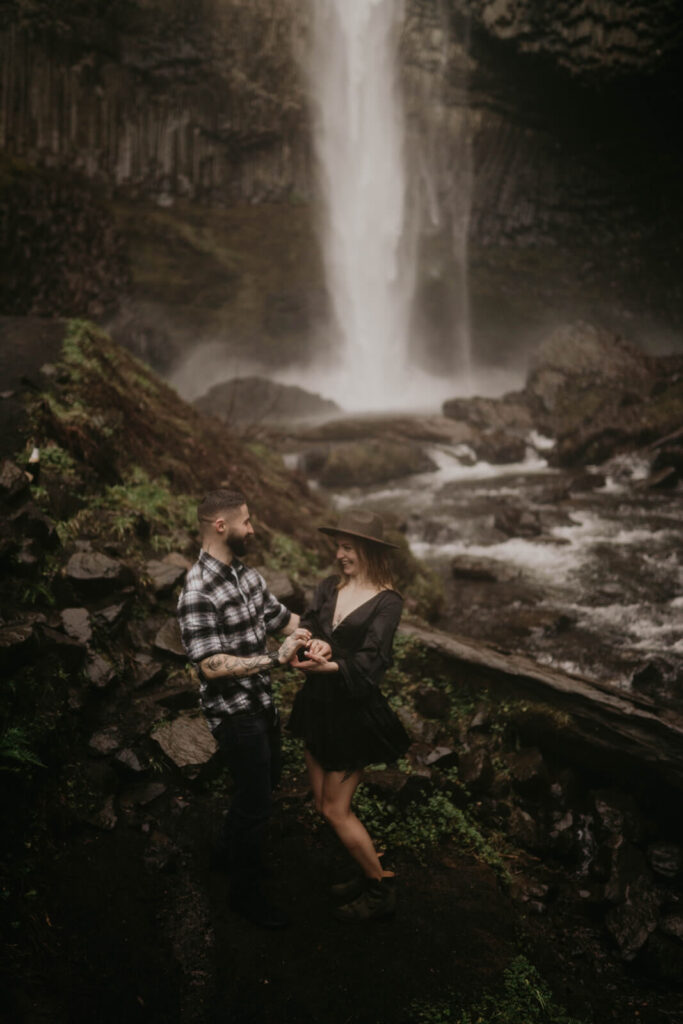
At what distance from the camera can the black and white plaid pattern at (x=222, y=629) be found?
2969mm

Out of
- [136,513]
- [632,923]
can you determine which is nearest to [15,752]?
[136,513]

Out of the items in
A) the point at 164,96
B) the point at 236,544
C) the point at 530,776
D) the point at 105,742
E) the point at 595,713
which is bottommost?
the point at 530,776

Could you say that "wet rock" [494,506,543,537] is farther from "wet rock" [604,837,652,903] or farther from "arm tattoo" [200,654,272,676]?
"arm tattoo" [200,654,272,676]

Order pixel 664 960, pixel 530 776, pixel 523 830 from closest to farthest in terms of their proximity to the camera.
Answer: pixel 664 960 < pixel 523 830 < pixel 530 776

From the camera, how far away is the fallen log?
14.3 feet

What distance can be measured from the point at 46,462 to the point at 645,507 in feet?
38.7

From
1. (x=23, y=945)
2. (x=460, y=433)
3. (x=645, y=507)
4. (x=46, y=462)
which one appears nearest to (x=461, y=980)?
(x=23, y=945)

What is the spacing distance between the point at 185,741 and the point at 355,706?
5.41 ft

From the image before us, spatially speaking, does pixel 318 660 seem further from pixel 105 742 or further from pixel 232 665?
pixel 105 742

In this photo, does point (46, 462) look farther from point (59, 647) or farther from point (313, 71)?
point (313, 71)

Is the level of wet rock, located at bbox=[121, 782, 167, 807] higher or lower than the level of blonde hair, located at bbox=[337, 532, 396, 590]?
lower

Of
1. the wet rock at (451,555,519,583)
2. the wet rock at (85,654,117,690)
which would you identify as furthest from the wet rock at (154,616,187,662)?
the wet rock at (451,555,519,583)

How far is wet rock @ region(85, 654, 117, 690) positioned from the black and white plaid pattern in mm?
1614

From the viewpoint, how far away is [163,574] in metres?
5.52
